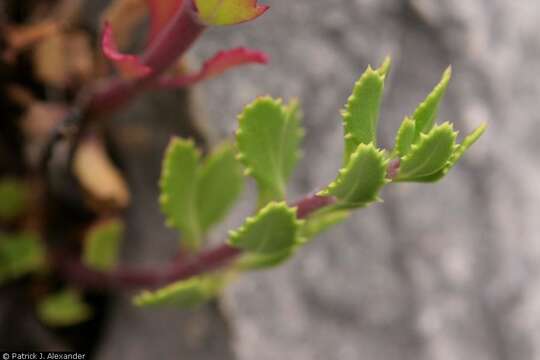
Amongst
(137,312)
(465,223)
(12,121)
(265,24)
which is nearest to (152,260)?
(137,312)

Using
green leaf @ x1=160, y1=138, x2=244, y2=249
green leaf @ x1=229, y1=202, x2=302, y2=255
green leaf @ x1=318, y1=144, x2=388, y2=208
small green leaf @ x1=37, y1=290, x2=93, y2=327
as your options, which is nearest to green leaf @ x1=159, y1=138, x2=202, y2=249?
green leaf @ x1=160, y1=138, x2=244, y2=249

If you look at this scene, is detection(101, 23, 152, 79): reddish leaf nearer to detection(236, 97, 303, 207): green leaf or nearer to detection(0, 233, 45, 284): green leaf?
detection(236, 97, 303, 207): green leaf

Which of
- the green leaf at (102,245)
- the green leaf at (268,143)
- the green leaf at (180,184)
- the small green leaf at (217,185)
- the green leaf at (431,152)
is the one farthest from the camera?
the green leaf at (102,245)

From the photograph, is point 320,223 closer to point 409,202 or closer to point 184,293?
point 184,293

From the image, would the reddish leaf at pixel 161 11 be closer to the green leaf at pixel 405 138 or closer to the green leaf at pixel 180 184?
the green leaf at pixel 180 184

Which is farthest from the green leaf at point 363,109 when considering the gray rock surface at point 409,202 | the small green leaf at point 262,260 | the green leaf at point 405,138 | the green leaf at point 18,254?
the green leaf at point 18,254

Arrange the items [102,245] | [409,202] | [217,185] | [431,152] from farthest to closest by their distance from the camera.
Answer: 1. [409,202]
2. [102,245]
3. [217,185]
4. [431,152]

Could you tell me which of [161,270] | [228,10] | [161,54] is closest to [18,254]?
[161,270]
